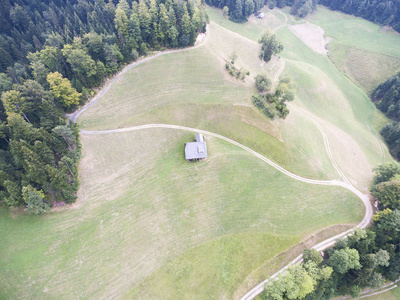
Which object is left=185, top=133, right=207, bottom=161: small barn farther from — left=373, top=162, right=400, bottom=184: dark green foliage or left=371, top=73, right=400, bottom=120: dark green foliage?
left=371, top=73, right=400, bottom=120: dark green foliage

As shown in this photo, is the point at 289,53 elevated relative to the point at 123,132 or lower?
elevated

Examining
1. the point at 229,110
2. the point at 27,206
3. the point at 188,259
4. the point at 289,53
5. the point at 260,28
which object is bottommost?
the point at 188,259

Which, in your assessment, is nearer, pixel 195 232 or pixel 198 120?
pixel 195 232

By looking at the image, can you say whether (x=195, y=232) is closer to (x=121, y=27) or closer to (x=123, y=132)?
(x=123, y=132)

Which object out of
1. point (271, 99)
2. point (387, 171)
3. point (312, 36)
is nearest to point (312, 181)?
point (387, 171)

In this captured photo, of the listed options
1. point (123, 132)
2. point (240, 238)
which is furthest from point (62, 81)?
point (240, 238)

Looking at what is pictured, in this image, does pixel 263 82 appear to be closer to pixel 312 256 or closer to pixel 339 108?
pixel 339 108

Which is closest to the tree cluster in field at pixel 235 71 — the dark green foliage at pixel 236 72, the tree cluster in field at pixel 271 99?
the dark green foliage at pixel 236 72

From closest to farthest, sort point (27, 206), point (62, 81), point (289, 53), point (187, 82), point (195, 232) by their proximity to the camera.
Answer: point (27, 206) < point (195, 232) < point (62, 81) < point (187, 82) < point (289, 53)

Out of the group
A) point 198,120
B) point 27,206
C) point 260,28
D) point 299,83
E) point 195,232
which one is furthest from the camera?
point 260,28
